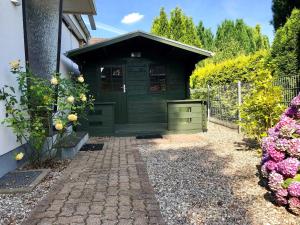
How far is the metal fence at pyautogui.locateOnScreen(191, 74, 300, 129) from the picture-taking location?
768 cm

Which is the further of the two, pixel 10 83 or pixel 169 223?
pixel 10 83

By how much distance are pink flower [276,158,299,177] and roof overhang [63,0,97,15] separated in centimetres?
772

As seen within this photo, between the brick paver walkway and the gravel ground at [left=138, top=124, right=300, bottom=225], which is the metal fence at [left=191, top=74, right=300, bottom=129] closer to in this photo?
the gravel ground at [left=138, top=124, right=300, bottom=225]

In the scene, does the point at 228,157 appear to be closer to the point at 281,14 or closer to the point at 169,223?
the point at 169,223

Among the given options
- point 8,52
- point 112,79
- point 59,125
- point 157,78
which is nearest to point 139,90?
point 157,78

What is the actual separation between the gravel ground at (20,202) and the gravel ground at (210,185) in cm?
147

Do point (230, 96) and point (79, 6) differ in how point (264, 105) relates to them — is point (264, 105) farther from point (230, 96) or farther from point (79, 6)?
point (79, 6)

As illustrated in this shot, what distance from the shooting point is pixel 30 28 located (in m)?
6.10

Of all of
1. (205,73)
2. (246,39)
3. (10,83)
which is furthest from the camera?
(246,39)

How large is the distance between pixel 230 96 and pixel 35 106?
6.51 meters

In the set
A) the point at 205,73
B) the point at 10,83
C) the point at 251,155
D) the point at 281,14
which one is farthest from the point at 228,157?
the point at 205,73

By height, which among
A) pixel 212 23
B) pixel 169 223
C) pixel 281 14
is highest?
pixel 212 23

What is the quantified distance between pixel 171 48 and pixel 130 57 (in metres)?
1.45

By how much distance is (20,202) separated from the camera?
390cm
